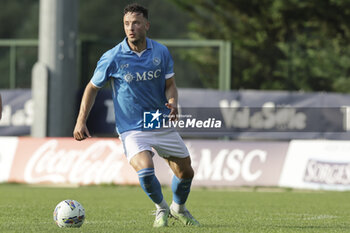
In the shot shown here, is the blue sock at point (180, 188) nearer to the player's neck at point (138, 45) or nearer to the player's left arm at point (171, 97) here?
the player's left arm at point (171, 97)

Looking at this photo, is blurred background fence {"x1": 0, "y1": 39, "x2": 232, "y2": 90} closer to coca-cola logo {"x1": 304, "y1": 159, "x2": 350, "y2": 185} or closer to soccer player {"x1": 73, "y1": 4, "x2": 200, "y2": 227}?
coca-cola logo {"x1": 304, "y1": 159, "x2": 350, "y2": 185}

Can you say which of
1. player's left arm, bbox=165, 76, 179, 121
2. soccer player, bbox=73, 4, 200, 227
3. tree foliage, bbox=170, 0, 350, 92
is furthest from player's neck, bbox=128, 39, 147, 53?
tree foliage, bbox=170, 0, 350, 92

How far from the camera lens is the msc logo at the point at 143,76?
Result: 8594mm

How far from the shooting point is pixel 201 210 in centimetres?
1163

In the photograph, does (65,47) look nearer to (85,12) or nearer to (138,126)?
(138,126)

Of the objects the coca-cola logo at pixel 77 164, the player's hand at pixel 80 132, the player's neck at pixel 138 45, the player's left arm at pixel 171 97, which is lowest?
the coca-cola logo at pixel 77 164

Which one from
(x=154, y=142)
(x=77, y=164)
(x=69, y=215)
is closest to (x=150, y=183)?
(x=154, y=142)

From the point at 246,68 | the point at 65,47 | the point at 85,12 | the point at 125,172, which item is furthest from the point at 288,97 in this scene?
A: the point at 85,12

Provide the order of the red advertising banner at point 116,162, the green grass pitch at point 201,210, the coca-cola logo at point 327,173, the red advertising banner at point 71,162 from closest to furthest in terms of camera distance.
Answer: the green grass pitch at point 201,210 → the coca-cola logo at point 327,173 → the red advertising banner at point 116,162 → the red advertising banner at point 71,162

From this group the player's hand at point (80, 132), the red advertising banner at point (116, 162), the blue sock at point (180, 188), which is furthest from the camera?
the red advertising banner at point (116, 162)

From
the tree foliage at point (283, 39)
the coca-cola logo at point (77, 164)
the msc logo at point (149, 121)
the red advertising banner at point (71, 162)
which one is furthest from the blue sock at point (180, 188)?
the tree foliage at point (283, 39)

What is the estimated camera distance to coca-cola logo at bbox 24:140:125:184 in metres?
18.1

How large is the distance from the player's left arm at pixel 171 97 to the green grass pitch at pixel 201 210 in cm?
121

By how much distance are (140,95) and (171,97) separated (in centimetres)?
34
